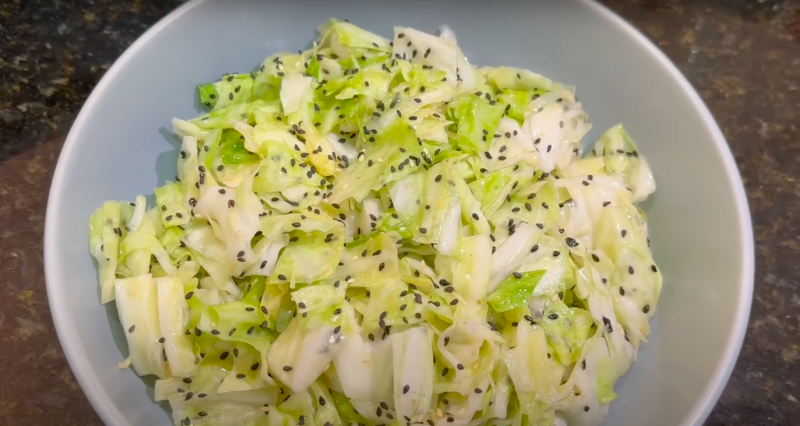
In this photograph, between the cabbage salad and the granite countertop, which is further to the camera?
the granite countertop

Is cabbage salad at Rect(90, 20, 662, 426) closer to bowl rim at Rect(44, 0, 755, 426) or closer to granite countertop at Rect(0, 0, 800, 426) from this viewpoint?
bowl rim at Rect(44, 0, 755, 426)

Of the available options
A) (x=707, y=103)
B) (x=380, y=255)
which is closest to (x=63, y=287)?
(x=380, y=255)

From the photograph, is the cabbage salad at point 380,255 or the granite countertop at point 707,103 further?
the granite countertop at point 707,103

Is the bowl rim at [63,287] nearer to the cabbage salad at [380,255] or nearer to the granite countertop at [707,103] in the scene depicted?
the cabbage salad at [380,255]

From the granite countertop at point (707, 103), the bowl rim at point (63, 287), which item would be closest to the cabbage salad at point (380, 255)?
the bowl rim at point (63, 287)

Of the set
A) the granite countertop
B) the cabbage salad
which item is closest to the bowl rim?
the cabbage salad

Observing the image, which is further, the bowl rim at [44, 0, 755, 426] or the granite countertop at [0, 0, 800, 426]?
the granite countertop at [0, 0, 800, 426]
